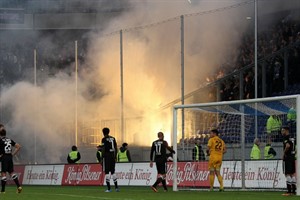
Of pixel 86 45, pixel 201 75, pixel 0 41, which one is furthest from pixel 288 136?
pixel 0 41

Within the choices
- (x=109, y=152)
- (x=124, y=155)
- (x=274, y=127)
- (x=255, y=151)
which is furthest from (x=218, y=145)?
(x=124, y=155)

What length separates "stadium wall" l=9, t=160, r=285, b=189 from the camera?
24.7m

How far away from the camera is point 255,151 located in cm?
2572

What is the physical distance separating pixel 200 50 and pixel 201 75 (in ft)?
4.02

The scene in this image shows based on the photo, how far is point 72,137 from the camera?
4109cm

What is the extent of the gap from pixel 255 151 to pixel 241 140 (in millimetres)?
774

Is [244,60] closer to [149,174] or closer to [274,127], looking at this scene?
[149,174]

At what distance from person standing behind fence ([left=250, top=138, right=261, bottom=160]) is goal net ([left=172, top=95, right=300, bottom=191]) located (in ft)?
0.36

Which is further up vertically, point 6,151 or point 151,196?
point 6,151

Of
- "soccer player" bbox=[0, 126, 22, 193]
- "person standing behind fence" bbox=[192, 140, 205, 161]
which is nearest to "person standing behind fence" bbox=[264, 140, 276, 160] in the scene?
"person standing behind fence" bbox=[192, 140, 205, 161]

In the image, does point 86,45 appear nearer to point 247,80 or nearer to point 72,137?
point 72,137

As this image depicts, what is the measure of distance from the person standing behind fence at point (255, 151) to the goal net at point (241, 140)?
11 centimetres

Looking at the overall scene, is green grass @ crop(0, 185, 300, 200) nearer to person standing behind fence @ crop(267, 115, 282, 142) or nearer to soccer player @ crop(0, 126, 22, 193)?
soccer player @ crop(0, 126, 22, 193)

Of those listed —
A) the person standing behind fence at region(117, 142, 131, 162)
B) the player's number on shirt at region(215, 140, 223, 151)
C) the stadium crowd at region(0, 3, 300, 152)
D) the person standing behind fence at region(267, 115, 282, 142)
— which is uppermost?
the stadium crowd at region(0, 3, 300, 152)
